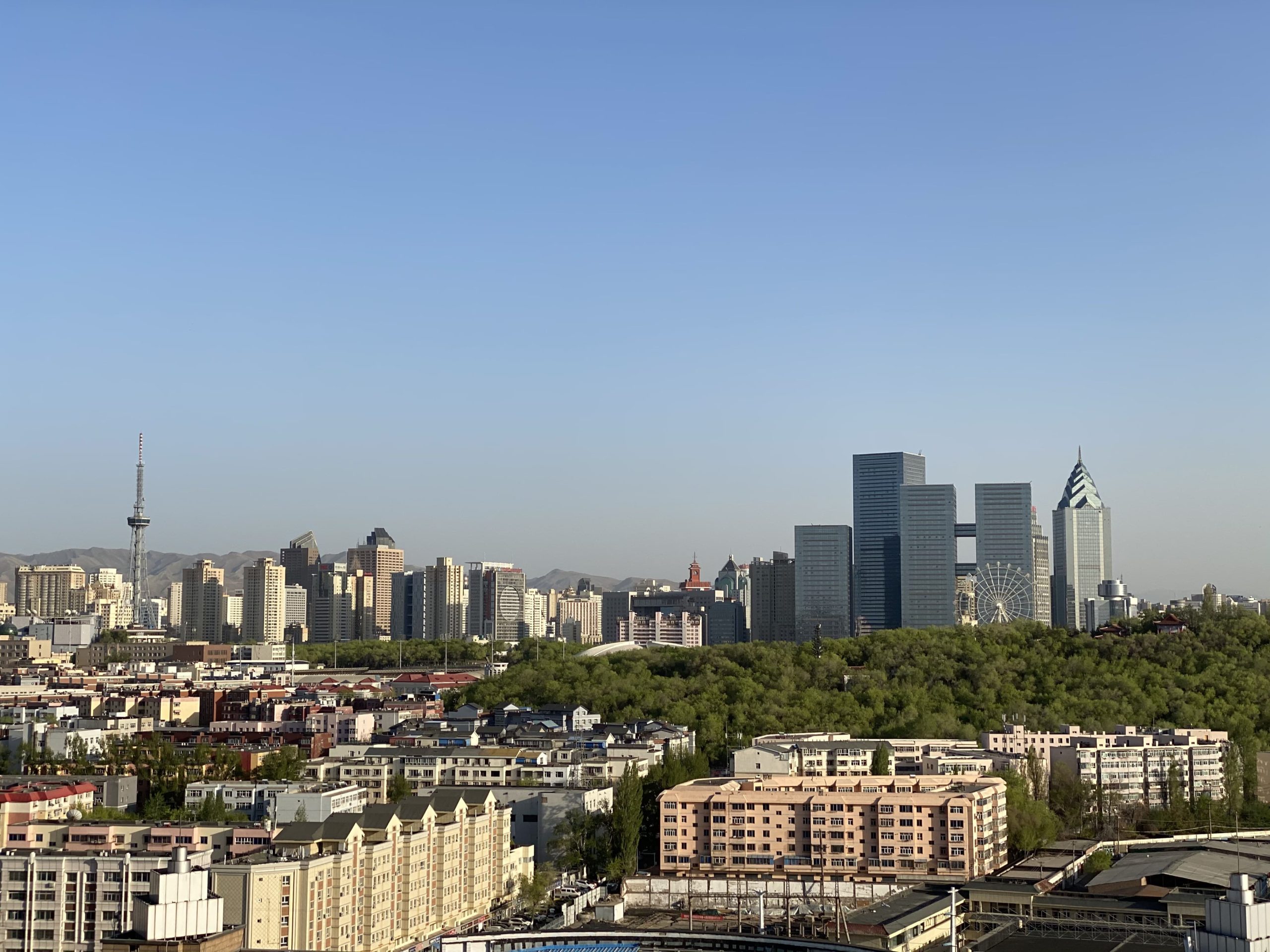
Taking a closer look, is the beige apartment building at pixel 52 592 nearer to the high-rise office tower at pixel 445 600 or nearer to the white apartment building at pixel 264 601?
the white apartment building at pixel 264 601

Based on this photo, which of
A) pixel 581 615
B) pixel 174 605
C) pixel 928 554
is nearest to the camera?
pixel 928 554

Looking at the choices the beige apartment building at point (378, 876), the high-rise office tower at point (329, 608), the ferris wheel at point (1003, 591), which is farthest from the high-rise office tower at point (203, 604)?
the beige apartment building at point (378, 876)

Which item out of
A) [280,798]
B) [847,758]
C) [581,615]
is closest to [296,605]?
[581,615]

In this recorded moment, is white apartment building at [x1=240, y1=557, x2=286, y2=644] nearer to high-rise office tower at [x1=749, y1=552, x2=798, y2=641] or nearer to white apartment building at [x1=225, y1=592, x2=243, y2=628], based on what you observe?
white apartment building at [x1=225, y1=592, x2=243, y2=628]

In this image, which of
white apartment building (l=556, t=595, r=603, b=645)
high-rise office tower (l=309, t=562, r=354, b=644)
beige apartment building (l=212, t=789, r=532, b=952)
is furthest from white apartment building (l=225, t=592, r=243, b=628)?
beige apartment building (l=212, t=789, r=532, b=952)

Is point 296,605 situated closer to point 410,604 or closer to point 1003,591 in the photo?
point 410,604

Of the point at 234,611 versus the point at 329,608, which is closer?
the point at 234,611

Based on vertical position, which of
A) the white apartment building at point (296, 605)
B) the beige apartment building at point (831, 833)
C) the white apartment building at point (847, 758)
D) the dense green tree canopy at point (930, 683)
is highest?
the white apartment building at point (296, 605)
